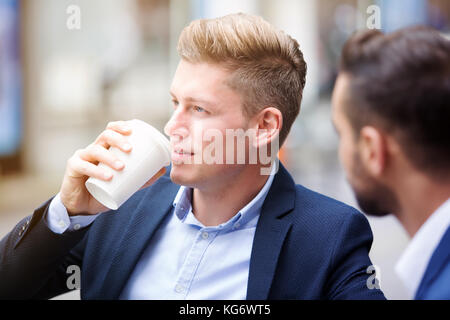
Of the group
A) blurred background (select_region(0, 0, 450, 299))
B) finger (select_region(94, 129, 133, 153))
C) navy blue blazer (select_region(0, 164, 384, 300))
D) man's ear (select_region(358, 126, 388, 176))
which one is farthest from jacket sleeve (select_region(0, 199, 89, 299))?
blurred background (select_region(0, 0, 450, 299))

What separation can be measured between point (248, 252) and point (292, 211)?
148 mm

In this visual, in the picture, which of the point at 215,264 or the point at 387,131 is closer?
the point at 387,131

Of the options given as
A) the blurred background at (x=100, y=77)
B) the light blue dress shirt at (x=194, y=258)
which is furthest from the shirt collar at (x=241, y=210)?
the blurred background at (x=100, y=77)

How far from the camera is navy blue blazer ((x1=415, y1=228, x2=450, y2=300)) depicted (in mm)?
894

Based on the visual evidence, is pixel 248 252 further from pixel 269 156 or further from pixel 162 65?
pixel 162 65

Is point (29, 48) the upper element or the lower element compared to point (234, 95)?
lower

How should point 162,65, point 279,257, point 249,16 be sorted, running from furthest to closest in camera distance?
1. point 162,65
2. point 249,16
3. point 279,257

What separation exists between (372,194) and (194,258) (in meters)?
0.55

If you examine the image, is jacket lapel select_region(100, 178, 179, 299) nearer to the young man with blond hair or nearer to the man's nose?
the young man with blond hair

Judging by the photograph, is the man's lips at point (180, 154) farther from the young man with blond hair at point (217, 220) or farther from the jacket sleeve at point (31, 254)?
the jacket sleeve at point (31, 254)

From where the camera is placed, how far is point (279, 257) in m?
1.35

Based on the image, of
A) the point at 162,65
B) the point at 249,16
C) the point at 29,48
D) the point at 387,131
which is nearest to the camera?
the point at 387,131

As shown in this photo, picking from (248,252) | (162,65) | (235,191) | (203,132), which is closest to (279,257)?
(248,252)

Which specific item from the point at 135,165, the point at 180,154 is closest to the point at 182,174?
the point at 180,154
